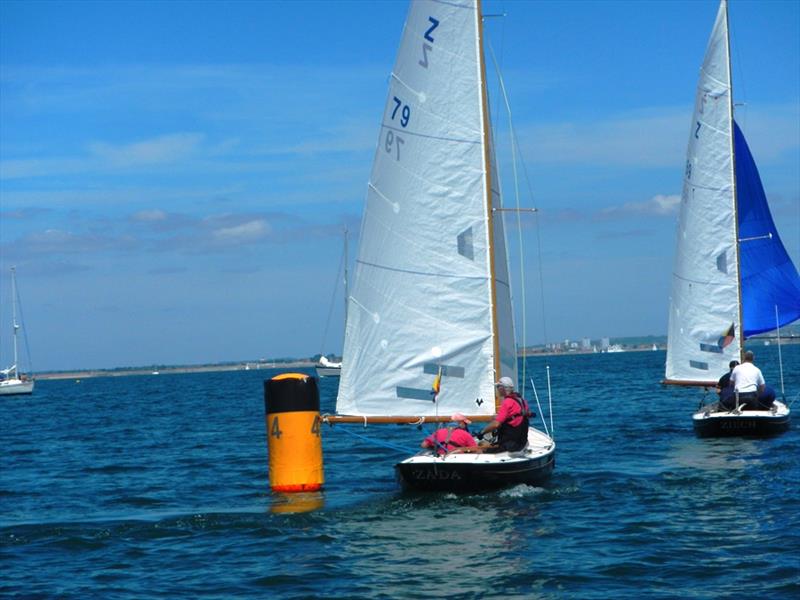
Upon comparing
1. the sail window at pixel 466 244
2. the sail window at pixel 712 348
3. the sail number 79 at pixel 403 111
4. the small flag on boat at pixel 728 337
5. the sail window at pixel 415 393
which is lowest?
the sail window at pixel 415 393

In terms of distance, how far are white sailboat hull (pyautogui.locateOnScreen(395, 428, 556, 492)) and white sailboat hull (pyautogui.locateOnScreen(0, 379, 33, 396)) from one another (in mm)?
96204

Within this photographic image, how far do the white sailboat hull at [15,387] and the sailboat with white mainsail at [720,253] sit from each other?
8709 cm

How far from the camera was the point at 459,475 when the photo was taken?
17625mm

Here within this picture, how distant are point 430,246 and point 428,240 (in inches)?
4.3

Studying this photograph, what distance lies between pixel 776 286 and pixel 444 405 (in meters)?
16.4

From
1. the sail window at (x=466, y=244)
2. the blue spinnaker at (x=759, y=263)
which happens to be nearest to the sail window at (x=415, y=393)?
the sail window at (x=466, y=244)

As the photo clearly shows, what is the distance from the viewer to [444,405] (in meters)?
19.4

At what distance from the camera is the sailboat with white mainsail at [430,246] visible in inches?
762

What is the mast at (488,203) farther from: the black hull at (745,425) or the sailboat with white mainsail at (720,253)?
the sailboat with white mainsail at (720,253)

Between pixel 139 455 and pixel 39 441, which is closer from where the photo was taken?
pixel 139 455

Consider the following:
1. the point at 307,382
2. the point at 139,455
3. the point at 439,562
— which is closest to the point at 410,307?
the point at 307,382

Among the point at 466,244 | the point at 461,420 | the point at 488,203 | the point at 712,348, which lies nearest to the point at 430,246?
the point at 466,244

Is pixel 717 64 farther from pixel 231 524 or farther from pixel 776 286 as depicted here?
pixel 231 524

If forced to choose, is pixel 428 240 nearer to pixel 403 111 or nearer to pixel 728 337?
pixel 403 111
